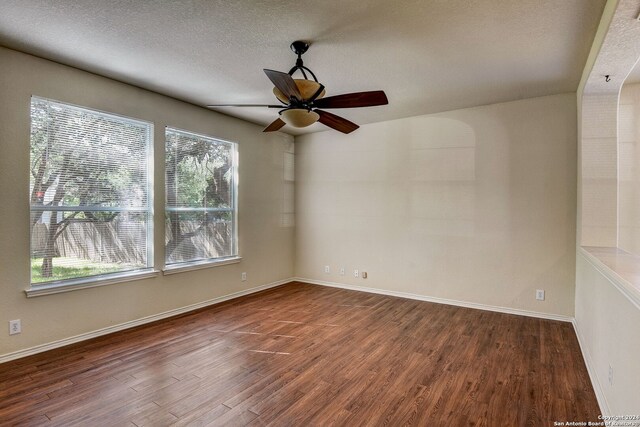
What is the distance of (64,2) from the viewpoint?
2.06 m

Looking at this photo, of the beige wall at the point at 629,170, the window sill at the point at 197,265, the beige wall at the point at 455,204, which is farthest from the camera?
the window sill at the point at 197,265

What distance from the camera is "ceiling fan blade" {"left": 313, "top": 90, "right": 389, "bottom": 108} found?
2.38m

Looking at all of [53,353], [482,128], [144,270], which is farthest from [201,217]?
[482,128]

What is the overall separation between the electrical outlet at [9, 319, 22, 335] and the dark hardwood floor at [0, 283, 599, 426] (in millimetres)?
253

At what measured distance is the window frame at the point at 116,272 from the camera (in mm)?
2838

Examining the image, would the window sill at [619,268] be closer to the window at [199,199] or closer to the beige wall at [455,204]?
the beige wall at [455,204]

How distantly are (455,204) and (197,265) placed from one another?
355 cm

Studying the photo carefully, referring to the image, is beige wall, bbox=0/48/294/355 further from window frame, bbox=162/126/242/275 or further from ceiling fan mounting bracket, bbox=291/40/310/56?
ceiling fan mounting bracket, bbox=291/40/310/56

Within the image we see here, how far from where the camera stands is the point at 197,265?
413cm

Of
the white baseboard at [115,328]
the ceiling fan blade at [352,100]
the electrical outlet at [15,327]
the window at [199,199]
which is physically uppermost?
the ceiling fan blade at [352,100]

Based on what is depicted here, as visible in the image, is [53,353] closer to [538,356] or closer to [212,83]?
[212,83]

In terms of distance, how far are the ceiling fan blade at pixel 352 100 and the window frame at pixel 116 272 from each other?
2289 mm

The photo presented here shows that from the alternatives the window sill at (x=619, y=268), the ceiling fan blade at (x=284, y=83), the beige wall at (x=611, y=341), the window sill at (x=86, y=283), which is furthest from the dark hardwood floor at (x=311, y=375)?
the ceiling fan blade at (x=284, y=83)

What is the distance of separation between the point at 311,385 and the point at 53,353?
2364 mm
